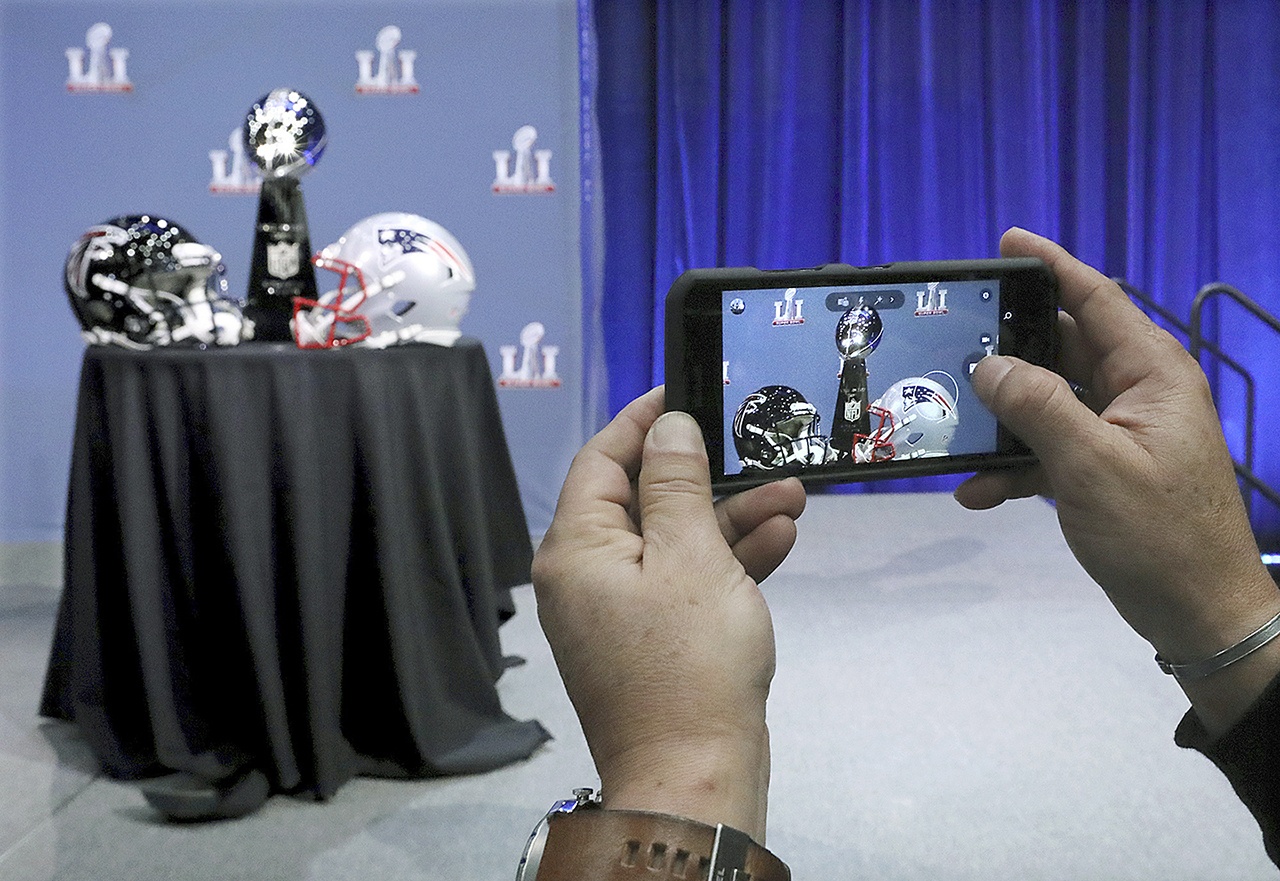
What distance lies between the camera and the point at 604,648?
1.92ft

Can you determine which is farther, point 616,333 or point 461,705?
point 616,333

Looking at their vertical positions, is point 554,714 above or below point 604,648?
below

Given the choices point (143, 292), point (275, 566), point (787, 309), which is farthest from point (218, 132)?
point (787, 309)

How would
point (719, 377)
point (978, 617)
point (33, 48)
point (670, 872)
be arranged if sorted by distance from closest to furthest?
1. point (670, 872)
2. point (719, 377)
3. point (978, 617)
4. point (33, 48)

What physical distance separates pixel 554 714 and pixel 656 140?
2476 mm

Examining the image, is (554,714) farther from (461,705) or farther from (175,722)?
(175,722)

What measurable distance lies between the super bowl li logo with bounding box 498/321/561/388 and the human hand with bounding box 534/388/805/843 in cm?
311

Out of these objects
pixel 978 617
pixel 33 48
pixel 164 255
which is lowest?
pixel 978 617

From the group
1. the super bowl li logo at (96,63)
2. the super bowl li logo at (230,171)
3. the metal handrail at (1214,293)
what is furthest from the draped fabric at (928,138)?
the super bowl li logo at (96,63)

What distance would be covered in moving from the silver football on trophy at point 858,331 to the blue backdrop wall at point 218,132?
117 inches

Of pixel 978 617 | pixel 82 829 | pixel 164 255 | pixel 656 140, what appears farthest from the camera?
pixel 656 140

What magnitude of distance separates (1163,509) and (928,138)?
359 cm

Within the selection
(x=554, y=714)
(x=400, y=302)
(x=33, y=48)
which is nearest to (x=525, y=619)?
(x=554, y=714)

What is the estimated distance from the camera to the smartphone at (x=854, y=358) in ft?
2.53
